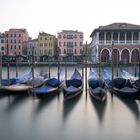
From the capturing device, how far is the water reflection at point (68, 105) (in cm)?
816

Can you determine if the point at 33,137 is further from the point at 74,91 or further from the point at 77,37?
the point at 77,37

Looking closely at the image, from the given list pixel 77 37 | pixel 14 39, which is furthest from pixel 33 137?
pixel 14 39

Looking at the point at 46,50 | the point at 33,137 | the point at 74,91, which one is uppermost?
the point at 46,50

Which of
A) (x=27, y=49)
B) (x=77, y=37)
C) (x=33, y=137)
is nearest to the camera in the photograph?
(x=33, y=137)

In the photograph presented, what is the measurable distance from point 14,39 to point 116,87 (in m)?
31.7

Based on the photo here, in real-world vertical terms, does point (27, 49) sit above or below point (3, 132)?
above

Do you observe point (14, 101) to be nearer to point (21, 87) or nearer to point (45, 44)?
point (21, 87)

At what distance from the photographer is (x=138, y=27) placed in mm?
30375

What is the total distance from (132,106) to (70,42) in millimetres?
29903

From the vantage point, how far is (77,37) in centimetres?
3834

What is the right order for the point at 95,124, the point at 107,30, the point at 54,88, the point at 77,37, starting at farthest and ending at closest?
1. the point at 77,37
2. the point at 107,30
3. the point at 54,88
4. the point at 95,124

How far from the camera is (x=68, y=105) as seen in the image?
929cm

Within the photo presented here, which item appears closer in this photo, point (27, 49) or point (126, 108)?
point (126, 108)

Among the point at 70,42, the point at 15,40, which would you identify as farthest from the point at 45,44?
the point at 15,40
